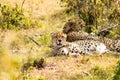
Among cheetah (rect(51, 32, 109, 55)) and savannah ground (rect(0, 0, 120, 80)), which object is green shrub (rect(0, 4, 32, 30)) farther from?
cheetah (rect(51, 32, 109, 55))

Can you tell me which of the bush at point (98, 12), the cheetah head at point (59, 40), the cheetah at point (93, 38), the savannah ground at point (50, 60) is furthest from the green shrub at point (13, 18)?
the cheetah head at point (59, 40)

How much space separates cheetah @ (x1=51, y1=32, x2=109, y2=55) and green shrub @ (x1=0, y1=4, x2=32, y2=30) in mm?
2460

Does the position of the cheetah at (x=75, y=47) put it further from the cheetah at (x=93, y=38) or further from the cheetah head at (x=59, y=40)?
the cheetah at (x=93, y=38)

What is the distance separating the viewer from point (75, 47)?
303 inches

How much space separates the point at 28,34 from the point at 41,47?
1220mm

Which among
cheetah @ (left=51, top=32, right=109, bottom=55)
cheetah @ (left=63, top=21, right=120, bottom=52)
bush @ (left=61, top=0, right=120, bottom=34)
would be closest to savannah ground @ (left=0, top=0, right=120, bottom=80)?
cheetah @ (left=51, top=32, right=109, bottom=55)

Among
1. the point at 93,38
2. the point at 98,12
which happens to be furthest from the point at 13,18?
the point at 93,38

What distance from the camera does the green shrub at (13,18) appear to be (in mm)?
9912

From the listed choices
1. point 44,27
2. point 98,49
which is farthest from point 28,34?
point 98,49

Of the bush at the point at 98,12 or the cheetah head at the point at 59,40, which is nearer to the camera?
the cheetah head at the point at 59,40

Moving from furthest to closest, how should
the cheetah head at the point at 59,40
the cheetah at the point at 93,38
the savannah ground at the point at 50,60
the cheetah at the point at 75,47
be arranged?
the cheetah at the point at 93,38 → the cheetah at the point at 75,47 → the cheetah head at the point at 59,40 → the savannah ground at the point at 50,60

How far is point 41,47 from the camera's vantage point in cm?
827

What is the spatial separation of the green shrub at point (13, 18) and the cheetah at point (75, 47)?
246cm

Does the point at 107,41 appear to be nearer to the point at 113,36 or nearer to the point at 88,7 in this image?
the point at 113,36
